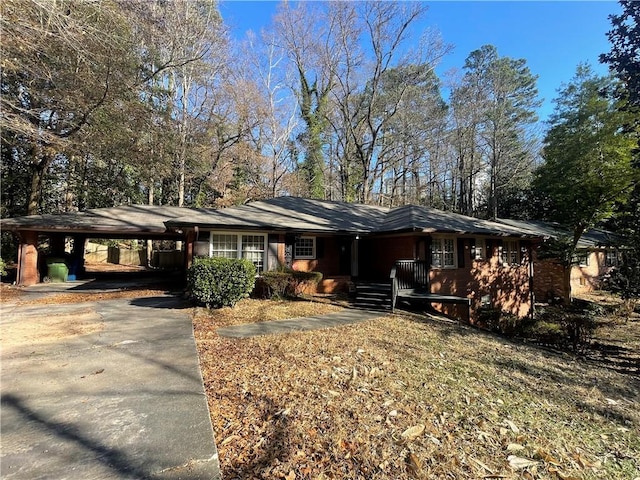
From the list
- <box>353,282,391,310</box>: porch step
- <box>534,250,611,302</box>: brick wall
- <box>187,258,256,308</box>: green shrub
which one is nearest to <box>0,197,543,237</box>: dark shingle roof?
<box>353,282,391,310</box>: porch step

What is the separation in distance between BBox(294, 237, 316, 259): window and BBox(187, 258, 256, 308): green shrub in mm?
4405

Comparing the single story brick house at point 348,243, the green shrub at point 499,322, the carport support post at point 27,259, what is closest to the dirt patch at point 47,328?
the single story brick house at point 348,243

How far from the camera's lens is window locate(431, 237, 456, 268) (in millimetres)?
12008

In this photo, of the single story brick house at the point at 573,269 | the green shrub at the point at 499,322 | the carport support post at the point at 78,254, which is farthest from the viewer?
the single story brick house at the point at 573,269

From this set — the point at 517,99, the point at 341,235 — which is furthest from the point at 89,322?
the point at 517,99

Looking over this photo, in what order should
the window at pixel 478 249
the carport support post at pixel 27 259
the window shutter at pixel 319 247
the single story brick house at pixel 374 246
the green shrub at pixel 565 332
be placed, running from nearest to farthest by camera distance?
1. the green shrub at pixel 565 332
2. the single story brick house at pixel 374 246
3. the carport support post at pixel 27 259
4. the window at pixel 478 249
5. the window shutter at pixel 319 247

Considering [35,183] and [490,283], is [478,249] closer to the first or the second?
[490,283]

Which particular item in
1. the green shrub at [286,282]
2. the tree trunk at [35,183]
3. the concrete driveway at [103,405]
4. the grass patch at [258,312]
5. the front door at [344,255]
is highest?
the tree trunk at [35,183]

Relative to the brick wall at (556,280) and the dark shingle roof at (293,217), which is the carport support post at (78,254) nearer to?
the dark shingle roof at (293,217)

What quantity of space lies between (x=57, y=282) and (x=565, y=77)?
29.2m

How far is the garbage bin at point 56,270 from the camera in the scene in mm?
→ 13961

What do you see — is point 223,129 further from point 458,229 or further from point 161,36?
point 458,229

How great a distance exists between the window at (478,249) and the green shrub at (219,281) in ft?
31.0

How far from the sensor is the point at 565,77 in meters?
18.7
